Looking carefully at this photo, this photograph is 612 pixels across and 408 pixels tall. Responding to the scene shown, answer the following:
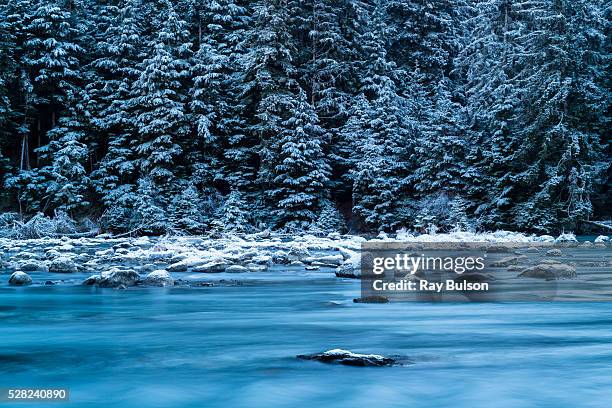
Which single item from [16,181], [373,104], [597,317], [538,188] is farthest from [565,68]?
[16,181]

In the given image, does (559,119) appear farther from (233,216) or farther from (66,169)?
(66,169)

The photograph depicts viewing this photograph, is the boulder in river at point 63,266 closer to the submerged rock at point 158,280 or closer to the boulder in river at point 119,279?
the boulder in river at point 119,279

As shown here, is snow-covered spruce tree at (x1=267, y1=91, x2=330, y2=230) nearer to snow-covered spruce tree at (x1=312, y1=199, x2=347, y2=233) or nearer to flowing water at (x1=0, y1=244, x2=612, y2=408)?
snow-covered spruce tree at (x1=312, y1=199, x2=347, y2=233)

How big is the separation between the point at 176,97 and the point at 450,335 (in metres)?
23.1

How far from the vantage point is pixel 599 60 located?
2406cm

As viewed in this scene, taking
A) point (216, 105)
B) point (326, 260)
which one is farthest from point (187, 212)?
point (326, 260)

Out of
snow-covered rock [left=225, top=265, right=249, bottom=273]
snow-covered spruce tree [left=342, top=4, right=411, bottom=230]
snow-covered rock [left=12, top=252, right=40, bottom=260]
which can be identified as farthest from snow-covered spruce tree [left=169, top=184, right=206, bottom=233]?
snow-covered rock [left=225, top=265, right=249, bottom=273]

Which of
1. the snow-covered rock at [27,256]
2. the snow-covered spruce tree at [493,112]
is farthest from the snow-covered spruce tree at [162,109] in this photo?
the snow-covered rock at [27,256]

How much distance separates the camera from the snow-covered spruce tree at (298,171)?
24344 mm

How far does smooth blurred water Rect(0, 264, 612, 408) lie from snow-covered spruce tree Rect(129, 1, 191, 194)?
18.5 m

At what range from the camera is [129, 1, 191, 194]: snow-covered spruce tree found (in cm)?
2511

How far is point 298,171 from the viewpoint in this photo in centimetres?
2492

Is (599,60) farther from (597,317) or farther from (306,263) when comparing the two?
(597,317)

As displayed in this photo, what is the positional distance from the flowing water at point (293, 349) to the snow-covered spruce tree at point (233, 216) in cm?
1605
